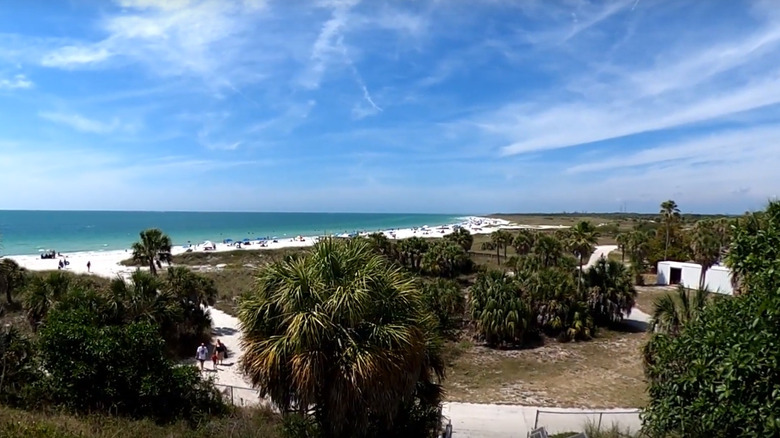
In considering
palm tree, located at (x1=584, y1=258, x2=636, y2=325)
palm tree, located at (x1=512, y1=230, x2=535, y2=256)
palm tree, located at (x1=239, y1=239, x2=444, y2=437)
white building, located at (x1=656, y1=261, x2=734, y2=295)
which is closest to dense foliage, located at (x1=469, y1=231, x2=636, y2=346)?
palm tree, located at (x1=584, y1=258, x2=636, y2=325)

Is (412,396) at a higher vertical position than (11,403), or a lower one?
higher

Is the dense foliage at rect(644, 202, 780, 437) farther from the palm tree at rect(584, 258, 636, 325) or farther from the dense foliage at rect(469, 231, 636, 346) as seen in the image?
the palm tree at rect(584, 258, 636, 325)

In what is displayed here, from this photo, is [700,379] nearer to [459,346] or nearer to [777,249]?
[777,249]

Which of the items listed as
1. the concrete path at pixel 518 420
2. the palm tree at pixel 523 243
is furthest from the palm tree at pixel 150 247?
the palm tree at pixel 523 243

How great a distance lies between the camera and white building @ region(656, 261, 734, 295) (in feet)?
131

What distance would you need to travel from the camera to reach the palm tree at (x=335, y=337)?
7754 mm

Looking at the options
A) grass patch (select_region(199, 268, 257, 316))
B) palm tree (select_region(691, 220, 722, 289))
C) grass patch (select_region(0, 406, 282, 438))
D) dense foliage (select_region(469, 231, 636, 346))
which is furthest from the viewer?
palm tree (select_region(691, 220, 722, 289))

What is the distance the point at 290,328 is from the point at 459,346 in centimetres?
2093

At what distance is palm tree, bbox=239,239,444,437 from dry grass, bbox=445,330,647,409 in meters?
11.4

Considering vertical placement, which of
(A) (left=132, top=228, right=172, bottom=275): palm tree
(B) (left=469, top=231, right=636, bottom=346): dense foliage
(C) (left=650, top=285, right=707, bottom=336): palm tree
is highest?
(A) (left=132, top=228, right=172, bottom=275): palm tree

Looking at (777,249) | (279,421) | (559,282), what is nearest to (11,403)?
(279,421)

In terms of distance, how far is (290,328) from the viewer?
7.78 metres

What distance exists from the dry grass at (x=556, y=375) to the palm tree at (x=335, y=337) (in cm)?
1141

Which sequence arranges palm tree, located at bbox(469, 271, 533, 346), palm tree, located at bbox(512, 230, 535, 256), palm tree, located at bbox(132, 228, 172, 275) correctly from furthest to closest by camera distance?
palm tree, located at bbox(512, 230, 535, 256), palm tree, located at bbox(132, 228, 172, 275), palm tree, located at bbox(469, 271, 533, 346)
